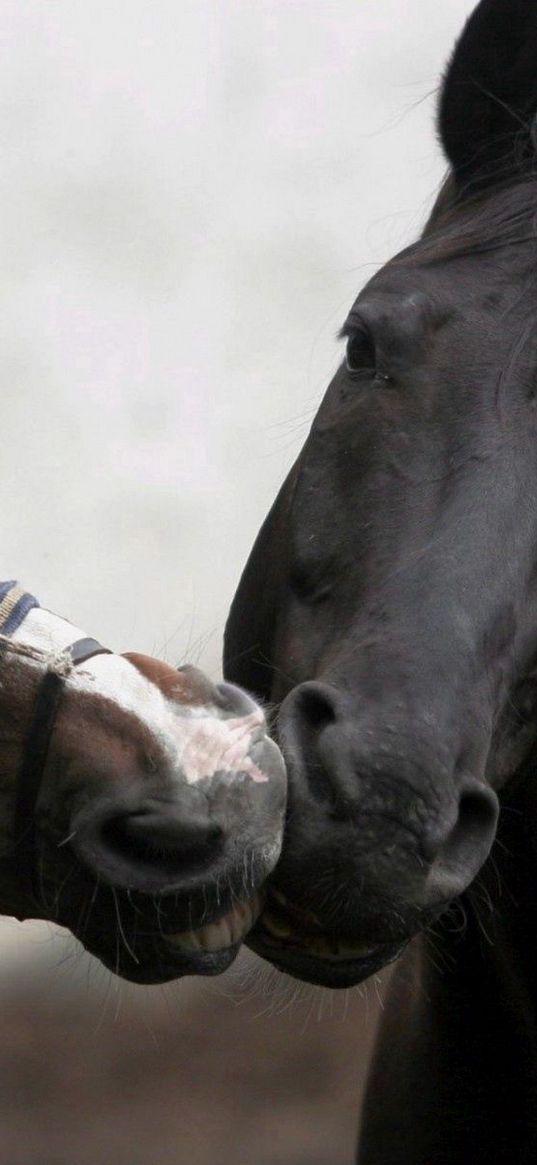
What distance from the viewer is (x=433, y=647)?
5.35ft

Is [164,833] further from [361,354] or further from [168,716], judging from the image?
[361,354]

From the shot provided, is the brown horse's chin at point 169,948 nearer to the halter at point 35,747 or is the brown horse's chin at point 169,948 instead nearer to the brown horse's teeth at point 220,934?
the brown horse's teeth at point 220,934

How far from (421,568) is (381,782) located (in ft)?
1.02

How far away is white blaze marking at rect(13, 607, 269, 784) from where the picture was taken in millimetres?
1420

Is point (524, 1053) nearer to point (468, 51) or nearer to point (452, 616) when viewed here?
point (452, 616)

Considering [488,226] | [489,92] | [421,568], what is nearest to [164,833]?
[421,568]

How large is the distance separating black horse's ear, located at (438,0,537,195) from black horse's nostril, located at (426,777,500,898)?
3.23 feet

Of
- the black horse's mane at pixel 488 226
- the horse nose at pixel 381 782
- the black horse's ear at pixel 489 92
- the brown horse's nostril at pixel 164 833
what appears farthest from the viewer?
the black horse's ear at pixel 489 92

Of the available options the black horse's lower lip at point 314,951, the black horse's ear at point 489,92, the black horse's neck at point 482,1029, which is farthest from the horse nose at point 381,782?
the black horse's ear at point 489,92

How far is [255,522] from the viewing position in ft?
17.4

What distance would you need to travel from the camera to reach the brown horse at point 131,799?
1396 mm

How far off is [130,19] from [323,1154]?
4.19m

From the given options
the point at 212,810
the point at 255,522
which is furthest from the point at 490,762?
the point at 255,522

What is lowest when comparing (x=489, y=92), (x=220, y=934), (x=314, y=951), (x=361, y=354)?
(x=314, y=951)
